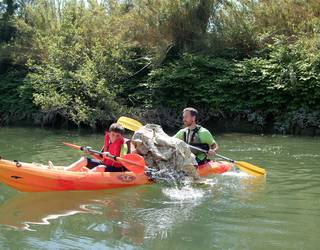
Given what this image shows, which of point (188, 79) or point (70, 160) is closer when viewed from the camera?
point (70, 160)

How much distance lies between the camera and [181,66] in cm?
1709

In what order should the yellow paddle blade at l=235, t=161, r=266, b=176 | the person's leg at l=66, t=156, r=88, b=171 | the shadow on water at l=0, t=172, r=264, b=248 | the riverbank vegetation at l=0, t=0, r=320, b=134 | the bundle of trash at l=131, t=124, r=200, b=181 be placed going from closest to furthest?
the shadow on water at l=0, t=172, r=264, b=248 < the person's leg at l=66, t=156, r=88, b=171 < the bundle of trash at l=131, t=124, r=200, b=181 < the yellow paddle blade at l=235, t=161, r=266, b=176 < the riverbank vegetation at l=0, t=0, r=320, b=134

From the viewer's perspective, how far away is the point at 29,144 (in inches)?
533

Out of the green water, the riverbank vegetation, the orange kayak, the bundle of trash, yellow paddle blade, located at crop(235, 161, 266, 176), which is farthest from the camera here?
the riverbank vegetation

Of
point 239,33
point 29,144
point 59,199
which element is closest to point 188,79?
point 239,33

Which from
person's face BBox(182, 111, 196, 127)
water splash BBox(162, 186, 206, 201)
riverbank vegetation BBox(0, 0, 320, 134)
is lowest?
water splash BBox(162, 186, 206, 201)

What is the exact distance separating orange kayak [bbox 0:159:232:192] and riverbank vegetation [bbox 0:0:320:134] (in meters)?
8.71

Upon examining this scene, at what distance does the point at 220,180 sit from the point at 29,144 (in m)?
6.85

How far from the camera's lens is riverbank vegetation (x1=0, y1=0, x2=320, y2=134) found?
15.6 m

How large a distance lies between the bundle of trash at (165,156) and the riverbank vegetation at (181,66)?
7.93 m

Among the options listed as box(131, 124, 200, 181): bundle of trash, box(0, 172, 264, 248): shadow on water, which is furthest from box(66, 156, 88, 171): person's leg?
box(131, 124, 200, 181): bundle of trash

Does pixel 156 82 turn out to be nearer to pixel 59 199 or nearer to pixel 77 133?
pixel 77 133

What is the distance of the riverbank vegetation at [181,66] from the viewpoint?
15578 mm

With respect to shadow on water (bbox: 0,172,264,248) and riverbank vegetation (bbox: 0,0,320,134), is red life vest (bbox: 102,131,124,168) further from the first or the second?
riverbank vegetation (bbox: 0,0,320,134)
